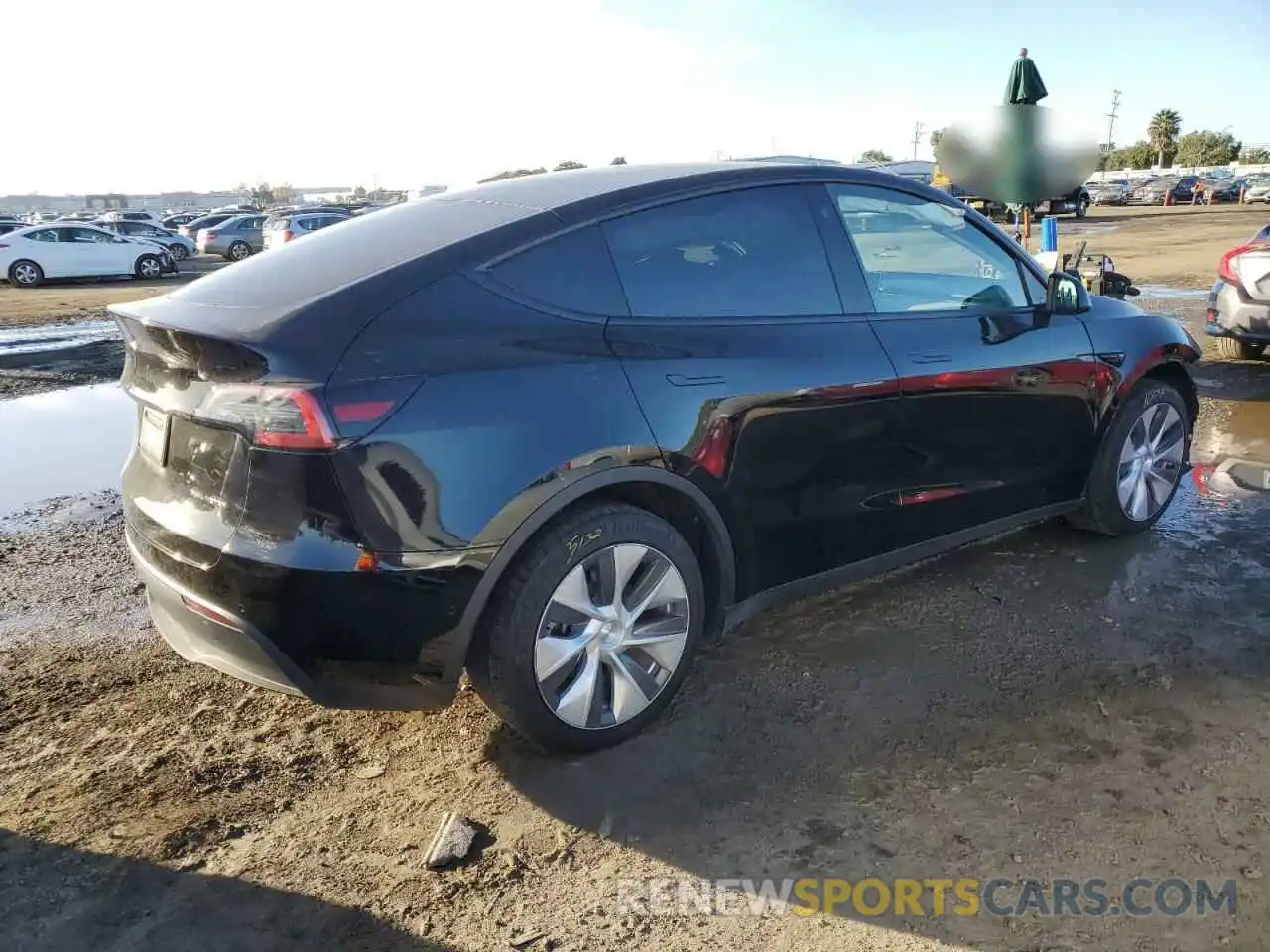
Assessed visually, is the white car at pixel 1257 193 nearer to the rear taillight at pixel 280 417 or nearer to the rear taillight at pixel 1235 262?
the rear taillight at pixel 1235 262

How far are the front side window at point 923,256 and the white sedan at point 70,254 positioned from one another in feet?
77.9

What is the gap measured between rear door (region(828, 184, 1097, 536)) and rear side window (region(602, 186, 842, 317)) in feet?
0.81

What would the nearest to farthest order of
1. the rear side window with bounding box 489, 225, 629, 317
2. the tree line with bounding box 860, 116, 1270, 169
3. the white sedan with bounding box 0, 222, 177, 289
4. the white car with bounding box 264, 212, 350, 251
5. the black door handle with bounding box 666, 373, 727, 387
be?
the rear side window with bounding box 489, 225, 629, 317
the black door handle with bounding box 666, 373, 727, 387
the white sedan with bounding box 0, 222, 177, 289
the white car with bounding box 264, 212, 350, 251
the tree line with bounding box 860, 116, 1270, 169

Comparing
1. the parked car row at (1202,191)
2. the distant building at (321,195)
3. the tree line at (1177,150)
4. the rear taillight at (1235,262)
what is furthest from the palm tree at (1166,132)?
the rear taillight at (1235,262)

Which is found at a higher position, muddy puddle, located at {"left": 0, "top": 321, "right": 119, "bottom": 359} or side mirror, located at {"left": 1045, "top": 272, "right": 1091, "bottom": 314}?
side mirror, located at {"left": 1045, "top": 272, "right": 1091, "bottom": 314}

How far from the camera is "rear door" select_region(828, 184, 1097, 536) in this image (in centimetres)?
365

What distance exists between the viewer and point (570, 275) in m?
2.91

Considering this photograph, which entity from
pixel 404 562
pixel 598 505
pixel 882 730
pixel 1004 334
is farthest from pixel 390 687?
pixel 1004 334

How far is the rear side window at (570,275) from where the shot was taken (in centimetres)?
283

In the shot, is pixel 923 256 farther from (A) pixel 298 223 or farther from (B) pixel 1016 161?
(A) pixel 298 223

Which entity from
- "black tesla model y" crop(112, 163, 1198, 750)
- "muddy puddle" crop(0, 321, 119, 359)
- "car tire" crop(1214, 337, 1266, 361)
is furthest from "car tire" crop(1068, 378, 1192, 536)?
"muddy puddle" crop(0, 321, 119, 359)

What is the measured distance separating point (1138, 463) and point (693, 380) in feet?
9.08

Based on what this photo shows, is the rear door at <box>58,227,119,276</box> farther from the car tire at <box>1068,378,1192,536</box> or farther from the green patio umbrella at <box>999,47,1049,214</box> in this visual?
the car tire at <box>1068,378,1192,536</box>

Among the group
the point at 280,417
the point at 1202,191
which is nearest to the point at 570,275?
the point at 280,417
